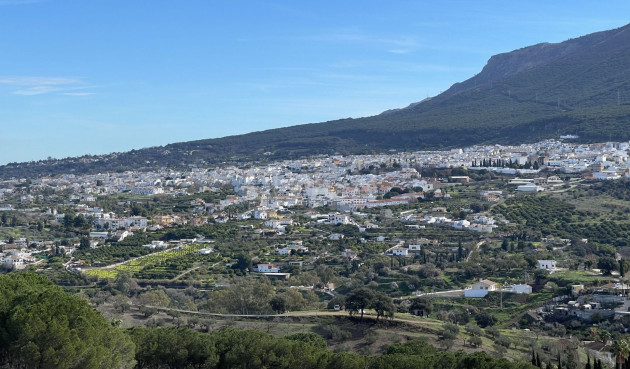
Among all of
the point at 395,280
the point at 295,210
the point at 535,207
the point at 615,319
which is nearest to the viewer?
the point at 615,319

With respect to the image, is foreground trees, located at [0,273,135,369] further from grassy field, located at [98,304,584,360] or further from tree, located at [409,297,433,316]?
tree, located at [409,297,433,316]

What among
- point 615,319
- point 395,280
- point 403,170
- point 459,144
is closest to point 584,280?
point 615,319

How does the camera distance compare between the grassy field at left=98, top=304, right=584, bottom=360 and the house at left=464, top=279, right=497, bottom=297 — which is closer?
the grassy field at left=98, top=304, right=584, bottom=360

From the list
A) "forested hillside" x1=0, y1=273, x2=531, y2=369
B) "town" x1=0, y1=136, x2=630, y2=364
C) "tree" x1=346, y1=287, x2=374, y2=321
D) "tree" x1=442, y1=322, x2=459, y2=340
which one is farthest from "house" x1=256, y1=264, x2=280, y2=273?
"forested hillside" x1=0, y1=273, x2=531, y2=369

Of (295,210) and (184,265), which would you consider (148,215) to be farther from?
(184,265)

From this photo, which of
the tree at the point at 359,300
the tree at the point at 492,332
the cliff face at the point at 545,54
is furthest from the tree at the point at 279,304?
the cliff face at the point at 545,54

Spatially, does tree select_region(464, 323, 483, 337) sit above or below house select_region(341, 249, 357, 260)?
below

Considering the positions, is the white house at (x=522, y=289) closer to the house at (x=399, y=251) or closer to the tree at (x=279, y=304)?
the house at (x=399, y=251)

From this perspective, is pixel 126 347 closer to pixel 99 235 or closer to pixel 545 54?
pixel 99 235
